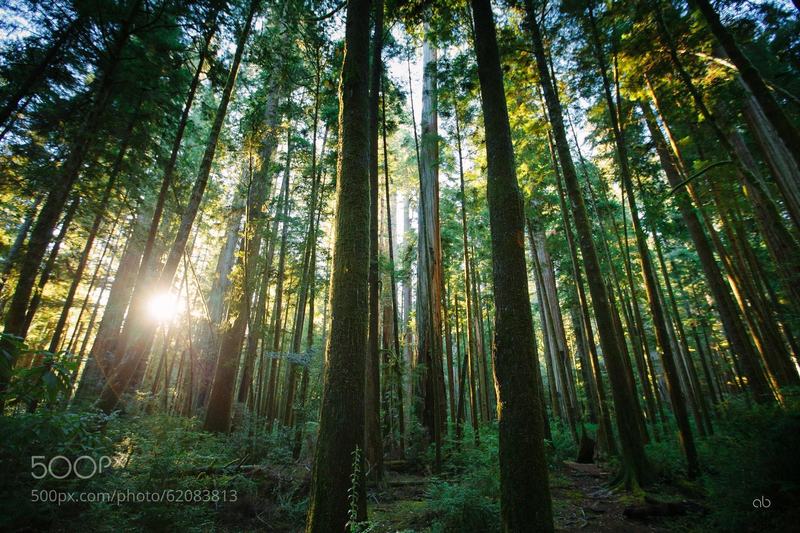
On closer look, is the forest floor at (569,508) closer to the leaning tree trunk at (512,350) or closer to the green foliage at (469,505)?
the green foliage at (469,505)

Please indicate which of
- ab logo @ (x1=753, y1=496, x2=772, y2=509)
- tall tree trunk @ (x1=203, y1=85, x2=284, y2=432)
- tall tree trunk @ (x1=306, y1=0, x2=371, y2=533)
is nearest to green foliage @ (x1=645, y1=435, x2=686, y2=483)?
ab logo @ (x1=753, y1=496, x2=772, y2=509)

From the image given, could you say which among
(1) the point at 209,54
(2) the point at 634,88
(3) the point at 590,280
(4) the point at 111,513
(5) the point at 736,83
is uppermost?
(1) the point at 209,54

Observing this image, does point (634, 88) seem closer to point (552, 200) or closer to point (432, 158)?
point (432, 158)

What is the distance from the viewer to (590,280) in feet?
20.1

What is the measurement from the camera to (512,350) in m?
3.18

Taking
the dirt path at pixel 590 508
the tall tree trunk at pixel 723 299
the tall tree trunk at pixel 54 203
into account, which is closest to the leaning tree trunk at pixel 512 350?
the dirt path at pixel 590 508

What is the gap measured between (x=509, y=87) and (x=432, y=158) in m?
2.84

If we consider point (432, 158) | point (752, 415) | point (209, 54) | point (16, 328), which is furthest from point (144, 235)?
point (752, 415)

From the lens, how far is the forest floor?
13.4 ft

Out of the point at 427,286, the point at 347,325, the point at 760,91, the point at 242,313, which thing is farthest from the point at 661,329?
the point at 242,313

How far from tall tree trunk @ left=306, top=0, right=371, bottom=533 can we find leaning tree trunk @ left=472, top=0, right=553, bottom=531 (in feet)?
4.45

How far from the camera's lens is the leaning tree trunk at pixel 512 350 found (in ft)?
9.23

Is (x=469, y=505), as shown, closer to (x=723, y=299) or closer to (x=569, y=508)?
(x=569, y=508)

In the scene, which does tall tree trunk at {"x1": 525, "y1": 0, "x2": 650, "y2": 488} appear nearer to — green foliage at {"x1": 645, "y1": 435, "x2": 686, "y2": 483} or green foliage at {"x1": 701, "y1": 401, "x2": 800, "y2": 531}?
green foliage at {"x1": 645, "y1": 435, "x2": 686, "y2": 483}
